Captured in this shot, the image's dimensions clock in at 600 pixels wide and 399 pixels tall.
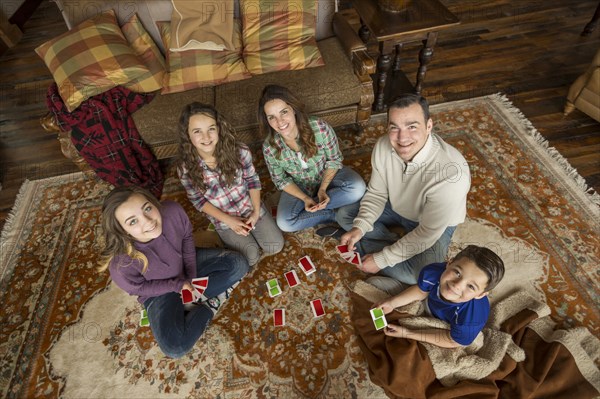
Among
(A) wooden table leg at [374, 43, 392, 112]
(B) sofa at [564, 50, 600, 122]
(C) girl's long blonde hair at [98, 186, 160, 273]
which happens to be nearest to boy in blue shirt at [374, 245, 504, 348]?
(C) girl's long blonde hair at [98, 186, 160, 273]

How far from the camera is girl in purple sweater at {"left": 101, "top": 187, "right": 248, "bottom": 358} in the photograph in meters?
1.48

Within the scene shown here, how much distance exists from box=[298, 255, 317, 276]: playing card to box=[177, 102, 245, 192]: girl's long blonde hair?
25.0 inches

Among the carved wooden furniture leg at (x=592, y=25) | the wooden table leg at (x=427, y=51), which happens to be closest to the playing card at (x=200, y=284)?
the wooden table leg at (x=427, y=51)

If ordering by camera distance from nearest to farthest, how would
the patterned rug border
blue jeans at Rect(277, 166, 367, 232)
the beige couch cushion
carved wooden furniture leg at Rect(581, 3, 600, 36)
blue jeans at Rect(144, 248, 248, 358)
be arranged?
blue jeans at Rect(144, 248, 248, 358)
blue jeans at Rect(277, 166, 367, 232)
the patterned rug border
the beige couch cushion
carved wooden furniture leg at Rect(581, 3, 600, 36)

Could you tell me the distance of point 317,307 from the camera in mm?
1918

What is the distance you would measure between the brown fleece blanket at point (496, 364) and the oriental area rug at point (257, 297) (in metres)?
0.11

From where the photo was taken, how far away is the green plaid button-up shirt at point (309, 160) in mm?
1950

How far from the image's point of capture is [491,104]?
2895 millimetres

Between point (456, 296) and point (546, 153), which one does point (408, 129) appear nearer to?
point (456, 296)

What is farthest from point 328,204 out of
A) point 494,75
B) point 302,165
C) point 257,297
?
point 494,75

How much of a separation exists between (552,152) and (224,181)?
7.81ft

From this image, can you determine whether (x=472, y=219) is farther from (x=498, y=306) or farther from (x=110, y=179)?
(x=110, y=179)

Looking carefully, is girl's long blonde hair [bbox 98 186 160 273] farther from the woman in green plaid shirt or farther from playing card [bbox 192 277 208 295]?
the woman in green plaid shirt

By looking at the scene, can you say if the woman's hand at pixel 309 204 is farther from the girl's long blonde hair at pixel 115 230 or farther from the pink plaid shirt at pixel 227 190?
the girl's long blonde hair at pixel 115 230
